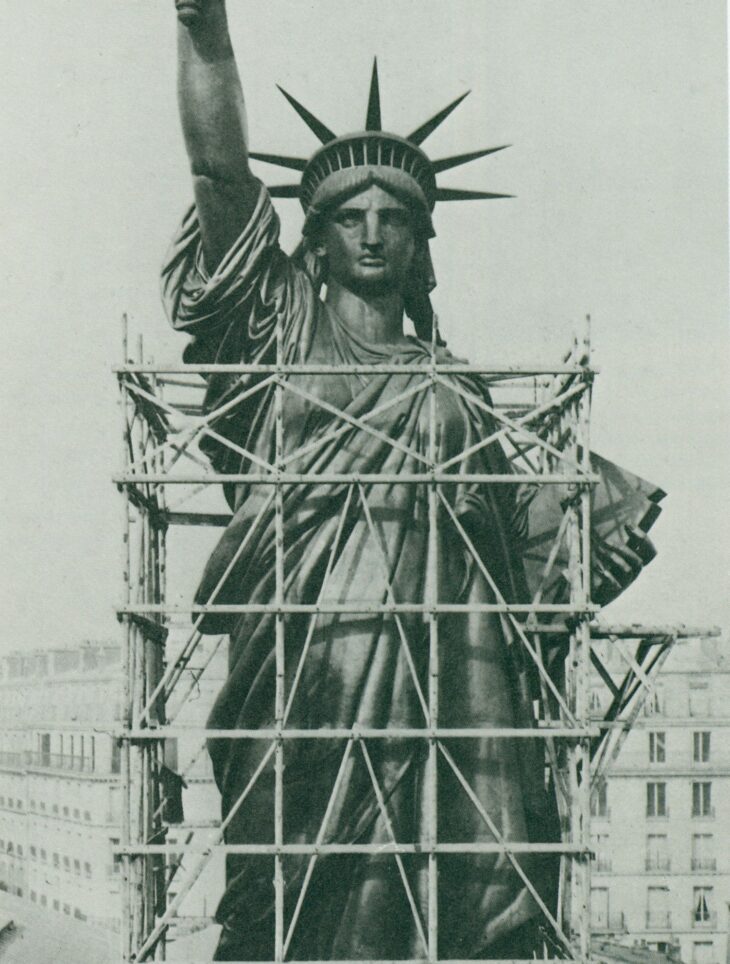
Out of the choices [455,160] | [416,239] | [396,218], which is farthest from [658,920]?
[396,218]

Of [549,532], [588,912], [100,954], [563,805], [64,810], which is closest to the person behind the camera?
[588,912]

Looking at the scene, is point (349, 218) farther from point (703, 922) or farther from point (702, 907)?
point (702, 907)

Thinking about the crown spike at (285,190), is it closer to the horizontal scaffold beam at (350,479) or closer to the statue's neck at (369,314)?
the statue's neck at (369,314)

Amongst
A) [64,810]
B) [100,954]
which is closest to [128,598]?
[100,954]

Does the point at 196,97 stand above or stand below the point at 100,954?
above

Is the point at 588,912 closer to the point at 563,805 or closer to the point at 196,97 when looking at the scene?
the point at 563,805

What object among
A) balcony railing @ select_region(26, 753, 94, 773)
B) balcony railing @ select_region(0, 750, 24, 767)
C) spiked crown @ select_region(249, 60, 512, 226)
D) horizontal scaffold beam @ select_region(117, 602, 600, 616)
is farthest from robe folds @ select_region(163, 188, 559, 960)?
balcony railing @ select_region(0, 750, 24, 767)
